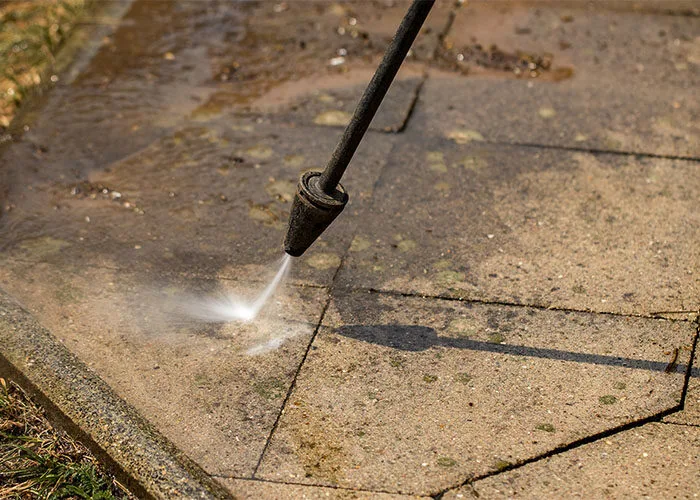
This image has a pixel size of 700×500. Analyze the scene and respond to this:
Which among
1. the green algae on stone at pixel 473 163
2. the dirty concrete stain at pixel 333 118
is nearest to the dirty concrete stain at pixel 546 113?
the green algae on stone at pixel 473 163

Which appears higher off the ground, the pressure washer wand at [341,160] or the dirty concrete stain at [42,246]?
the pressure washer wand at [341,160]

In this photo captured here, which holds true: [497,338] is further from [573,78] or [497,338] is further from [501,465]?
[573,78]

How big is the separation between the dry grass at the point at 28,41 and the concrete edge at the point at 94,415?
1.90 metres

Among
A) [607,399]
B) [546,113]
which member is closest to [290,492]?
[607,399]

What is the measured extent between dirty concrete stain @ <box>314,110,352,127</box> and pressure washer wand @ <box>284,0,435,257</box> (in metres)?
1.46

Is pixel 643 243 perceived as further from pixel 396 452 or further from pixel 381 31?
pixel 381 31

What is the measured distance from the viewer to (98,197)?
375 centimetres

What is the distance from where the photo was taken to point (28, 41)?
4965 mm

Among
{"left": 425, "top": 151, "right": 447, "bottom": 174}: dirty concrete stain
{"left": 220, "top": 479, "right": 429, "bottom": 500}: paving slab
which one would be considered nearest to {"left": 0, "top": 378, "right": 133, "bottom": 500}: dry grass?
{"left": 220, "top": 479, "right": 429, "bottom": 500}: paving slab

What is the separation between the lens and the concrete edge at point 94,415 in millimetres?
2391

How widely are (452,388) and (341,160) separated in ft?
2.68

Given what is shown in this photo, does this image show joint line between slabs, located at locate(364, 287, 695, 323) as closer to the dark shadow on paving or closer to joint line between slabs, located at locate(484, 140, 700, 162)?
the dark shadow on paving

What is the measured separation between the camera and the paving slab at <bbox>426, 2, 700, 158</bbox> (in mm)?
4082

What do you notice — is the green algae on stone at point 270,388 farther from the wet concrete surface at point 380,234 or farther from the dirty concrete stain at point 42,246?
the dirty concrete stain at point 42,246
